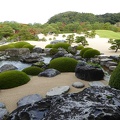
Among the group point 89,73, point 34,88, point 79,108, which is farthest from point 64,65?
point 79,108

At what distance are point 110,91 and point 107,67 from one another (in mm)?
7649

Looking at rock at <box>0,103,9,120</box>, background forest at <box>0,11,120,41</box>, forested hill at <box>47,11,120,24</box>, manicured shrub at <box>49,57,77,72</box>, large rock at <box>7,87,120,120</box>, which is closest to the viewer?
large rock at <box>7,87,120,120</box>

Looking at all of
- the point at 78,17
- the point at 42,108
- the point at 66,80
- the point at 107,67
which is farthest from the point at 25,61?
the point at 78,17

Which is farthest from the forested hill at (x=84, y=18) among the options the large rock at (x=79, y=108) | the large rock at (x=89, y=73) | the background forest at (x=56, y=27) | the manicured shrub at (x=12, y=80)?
the large rock at (x=79, y=108)

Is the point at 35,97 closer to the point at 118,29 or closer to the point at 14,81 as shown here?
the point at 14,81

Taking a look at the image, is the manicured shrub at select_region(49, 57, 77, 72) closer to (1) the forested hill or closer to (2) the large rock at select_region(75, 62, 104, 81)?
(2) the large rock at select_region(75, 62, 104, 81)

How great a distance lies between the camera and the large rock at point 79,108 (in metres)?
2.92

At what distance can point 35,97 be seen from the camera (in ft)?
18.0

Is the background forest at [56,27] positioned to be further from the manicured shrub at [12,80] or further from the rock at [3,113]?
the rock at [3,113]

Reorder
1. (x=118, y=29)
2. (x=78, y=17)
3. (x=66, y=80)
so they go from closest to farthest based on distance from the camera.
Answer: (x=66, y=80) → (x=118, y=29) → (x=78, y=17)

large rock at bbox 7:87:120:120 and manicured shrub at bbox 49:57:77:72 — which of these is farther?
manicured shrub at bbox 49:57:77:72

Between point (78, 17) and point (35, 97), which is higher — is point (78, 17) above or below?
above

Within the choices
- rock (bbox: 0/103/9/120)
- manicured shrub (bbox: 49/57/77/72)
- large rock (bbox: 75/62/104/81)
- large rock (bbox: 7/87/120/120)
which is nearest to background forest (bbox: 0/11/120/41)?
manicured shrub (bbox: 49/57/77/72)

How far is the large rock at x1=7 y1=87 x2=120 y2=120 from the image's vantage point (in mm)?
2920
